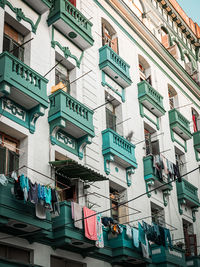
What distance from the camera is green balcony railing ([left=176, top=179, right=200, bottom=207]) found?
28.0 metres

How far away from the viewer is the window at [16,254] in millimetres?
Result: 15562

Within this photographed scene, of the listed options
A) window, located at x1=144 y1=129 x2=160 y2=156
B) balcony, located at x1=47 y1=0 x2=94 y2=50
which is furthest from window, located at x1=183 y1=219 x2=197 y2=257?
balcony, located at x1=47 y1=0 x2=94 y2=50

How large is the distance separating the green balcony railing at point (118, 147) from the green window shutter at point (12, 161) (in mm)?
5721

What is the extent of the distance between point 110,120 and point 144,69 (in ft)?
25.2

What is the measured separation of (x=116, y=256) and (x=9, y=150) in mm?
6656

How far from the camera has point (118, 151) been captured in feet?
74.5

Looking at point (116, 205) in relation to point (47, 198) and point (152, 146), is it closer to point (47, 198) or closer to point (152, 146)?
point (152, 146)

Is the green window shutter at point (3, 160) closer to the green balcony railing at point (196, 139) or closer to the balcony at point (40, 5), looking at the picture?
the balcony at point (40, 5)

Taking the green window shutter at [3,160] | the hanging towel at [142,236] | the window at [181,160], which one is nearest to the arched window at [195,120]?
the window at [181,160]

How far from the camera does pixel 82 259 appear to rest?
18531 millimetres

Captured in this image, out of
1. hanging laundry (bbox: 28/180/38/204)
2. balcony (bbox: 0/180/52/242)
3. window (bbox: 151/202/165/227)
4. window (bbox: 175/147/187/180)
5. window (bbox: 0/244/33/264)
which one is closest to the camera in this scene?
balcony (bbox: 0/180/52/242)

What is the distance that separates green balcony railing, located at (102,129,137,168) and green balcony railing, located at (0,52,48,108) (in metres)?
4.93

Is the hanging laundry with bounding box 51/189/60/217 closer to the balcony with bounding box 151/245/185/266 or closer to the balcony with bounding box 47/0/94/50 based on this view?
the balcony with bounding box 151/245/185/266

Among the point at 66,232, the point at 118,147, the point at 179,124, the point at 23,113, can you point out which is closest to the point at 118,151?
the point at 118,147
